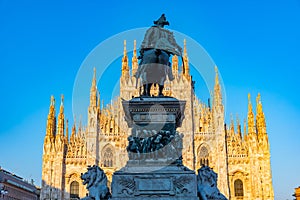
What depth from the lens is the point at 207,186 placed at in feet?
37.0

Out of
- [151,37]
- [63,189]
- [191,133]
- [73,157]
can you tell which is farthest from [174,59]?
[151,37]

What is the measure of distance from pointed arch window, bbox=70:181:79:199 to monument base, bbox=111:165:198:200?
3122cm

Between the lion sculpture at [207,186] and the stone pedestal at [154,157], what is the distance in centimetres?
46

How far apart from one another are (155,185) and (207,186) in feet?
5.45

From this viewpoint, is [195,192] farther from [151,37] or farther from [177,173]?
[151,37]

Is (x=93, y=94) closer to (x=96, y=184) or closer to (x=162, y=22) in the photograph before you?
(x=162, y=22)

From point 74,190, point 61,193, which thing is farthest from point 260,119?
point 61,193

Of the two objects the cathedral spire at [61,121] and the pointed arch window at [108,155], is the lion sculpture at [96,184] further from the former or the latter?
the cathedral spire at [61,121]

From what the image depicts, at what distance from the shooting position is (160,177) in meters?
10.8

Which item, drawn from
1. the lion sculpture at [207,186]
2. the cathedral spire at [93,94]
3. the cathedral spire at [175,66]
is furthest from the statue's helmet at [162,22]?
the cathedral spire at [93,94]

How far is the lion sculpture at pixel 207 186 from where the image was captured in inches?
436

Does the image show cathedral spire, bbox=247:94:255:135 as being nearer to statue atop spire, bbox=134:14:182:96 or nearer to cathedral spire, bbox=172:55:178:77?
cathedral spire, bbox=172:55:178:77

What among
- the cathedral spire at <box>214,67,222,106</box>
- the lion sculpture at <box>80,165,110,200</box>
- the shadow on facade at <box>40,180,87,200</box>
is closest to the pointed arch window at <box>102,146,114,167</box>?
the shadow on facade at <box>40,180,87,200</box>

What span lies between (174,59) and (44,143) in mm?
16777
